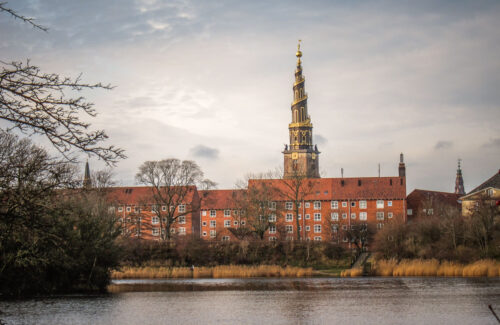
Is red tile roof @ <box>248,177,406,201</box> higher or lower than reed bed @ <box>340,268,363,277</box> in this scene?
higher

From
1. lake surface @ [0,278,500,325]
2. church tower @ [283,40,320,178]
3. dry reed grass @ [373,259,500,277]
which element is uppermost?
church tower @ [283,40,320,178]

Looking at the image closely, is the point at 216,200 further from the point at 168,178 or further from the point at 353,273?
the point at 353,273

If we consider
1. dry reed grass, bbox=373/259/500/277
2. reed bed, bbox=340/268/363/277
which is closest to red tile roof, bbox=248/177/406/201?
reed bed, bbox=340/268/363/277

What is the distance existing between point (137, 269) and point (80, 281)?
17.7m

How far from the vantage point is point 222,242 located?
64188 mm

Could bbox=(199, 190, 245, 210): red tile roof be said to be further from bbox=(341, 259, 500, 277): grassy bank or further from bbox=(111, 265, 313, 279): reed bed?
bbox=(341, 259, 500, 277): grassy bank

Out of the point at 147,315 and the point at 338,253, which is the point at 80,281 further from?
the point at 338,253

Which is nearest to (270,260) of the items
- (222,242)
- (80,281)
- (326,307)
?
(222,242)

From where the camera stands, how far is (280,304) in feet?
107

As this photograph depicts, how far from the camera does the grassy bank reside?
154 feet

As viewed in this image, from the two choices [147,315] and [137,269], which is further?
[137,269]

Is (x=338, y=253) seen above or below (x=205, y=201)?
below

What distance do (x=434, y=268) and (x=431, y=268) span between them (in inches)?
9.3

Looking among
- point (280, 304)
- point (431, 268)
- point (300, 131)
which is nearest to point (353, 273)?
point (431, 268)
